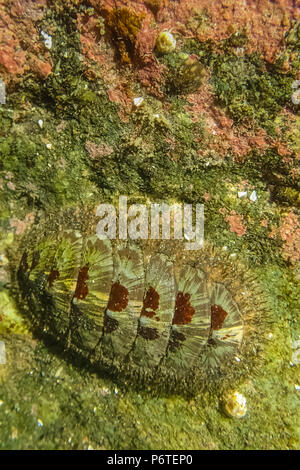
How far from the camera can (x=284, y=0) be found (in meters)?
1.65

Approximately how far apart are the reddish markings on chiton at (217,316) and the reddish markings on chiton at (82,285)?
0.78m

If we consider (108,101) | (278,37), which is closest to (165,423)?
(108,101)

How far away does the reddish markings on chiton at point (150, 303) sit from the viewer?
2053 millimetres

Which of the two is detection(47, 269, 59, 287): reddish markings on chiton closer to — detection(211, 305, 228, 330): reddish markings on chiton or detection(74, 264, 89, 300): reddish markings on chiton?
detection(74, 264, 89, 300): reddish markings on chiton

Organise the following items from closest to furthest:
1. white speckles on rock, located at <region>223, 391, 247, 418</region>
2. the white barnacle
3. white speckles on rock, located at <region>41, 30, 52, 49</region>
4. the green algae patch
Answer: the white barnacle → white speckles on rock, located at <region>41, 30, 52, 49</region> → white speckles on rock, located at <region>223, 391, 247, 418</region> → the green algae patch

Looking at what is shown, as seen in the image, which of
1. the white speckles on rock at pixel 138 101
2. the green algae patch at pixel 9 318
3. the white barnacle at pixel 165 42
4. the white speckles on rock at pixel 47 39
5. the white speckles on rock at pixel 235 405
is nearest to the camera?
the white barnacle at pixel 165 42

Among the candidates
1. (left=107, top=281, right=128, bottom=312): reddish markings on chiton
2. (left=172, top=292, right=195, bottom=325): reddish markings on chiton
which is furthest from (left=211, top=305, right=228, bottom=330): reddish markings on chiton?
(left=107, top=281, right=128, bottom=312): reddish markings on chiton

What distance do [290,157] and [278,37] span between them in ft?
2.09

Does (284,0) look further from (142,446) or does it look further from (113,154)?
(142,446)

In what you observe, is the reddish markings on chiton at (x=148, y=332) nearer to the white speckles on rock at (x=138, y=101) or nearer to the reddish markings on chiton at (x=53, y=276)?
the reddish markings on chiton at (x=53, y=276)

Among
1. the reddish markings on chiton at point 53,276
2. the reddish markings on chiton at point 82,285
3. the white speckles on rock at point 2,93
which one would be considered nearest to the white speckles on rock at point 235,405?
the reddish markings on chiton at point 82,285

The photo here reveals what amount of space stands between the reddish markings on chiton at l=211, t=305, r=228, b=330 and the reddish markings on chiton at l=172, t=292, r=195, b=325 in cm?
13

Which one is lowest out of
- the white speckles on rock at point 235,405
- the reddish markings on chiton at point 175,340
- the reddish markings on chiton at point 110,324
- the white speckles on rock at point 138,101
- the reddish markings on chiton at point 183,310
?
the white speckles on rock at point 235,405

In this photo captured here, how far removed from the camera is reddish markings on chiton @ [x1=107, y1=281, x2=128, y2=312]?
2.05 meters
